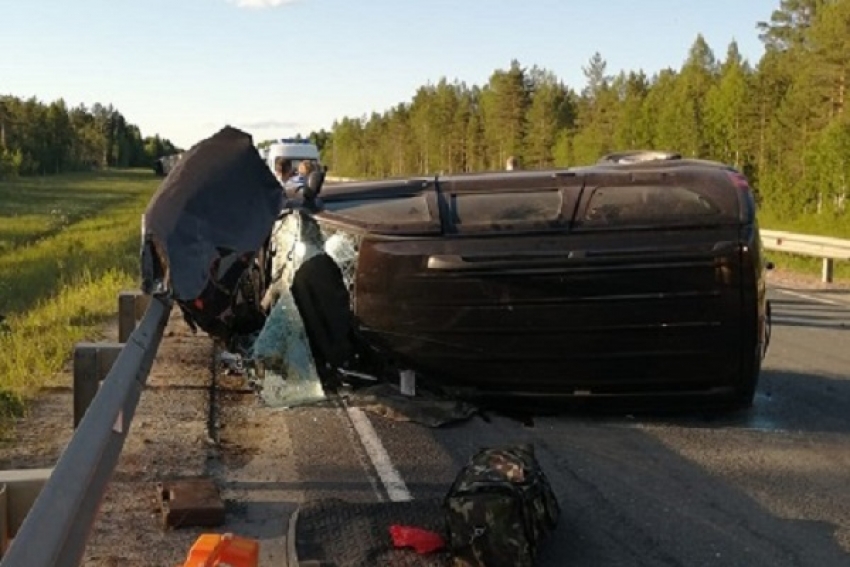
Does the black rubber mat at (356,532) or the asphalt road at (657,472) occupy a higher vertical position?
the black rubber mat at (356,532)

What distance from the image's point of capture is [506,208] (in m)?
5.30

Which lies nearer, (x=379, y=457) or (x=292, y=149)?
(x=379, y=457)

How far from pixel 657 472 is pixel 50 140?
11292 centimetres

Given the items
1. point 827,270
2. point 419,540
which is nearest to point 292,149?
point 827,270

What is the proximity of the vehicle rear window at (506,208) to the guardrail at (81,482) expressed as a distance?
2.13m

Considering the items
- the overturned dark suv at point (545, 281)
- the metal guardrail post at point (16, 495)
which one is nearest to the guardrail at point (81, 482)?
the metal guardrail post at point (16, 495)

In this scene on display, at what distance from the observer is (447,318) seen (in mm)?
5375

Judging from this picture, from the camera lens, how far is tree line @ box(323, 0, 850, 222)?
3972 centimetres

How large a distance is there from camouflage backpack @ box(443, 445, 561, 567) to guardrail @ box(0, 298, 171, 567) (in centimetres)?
146

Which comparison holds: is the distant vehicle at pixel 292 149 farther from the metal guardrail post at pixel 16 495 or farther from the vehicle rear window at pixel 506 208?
the metal guardrail post at pixel 16 495

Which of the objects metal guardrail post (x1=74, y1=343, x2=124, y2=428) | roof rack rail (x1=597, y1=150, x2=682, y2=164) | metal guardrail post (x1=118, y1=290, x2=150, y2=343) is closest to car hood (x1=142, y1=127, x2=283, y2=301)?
metal guardrail post (x1=74, y1=343, x2=124, y2=428)

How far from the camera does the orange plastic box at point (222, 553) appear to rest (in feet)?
9.85

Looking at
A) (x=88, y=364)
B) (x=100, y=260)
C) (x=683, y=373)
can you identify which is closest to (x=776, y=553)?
(x=683, y=373)

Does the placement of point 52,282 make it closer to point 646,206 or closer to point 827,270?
point 827,270
